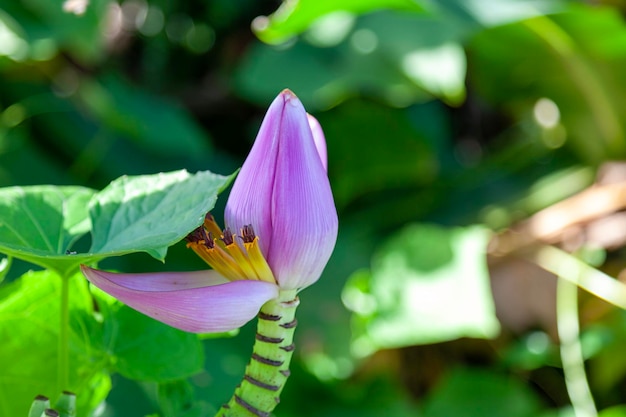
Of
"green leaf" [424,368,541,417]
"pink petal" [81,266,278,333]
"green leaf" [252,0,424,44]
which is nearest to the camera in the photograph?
"pink petal" [81,266,278,333]

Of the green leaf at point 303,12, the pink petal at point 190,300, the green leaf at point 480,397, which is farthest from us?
the green leaf at point 480,397

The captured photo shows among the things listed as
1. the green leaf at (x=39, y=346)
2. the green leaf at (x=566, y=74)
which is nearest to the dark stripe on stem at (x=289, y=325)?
the green leaf at (x=39, y=346)

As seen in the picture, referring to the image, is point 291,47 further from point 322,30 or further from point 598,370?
point 598,370

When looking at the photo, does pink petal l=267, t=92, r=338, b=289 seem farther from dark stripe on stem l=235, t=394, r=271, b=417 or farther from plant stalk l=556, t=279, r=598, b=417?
plant stalk l=556, t=279, r=598, b=417

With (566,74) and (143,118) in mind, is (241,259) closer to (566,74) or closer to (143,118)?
(143,118)

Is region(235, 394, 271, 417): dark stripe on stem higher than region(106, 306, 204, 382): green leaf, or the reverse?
region(106, 306, 204, 382): green leaf

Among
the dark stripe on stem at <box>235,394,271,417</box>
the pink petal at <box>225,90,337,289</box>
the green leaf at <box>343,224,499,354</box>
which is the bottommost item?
the dark stripe on stem at <box>235,394,271,417</box>

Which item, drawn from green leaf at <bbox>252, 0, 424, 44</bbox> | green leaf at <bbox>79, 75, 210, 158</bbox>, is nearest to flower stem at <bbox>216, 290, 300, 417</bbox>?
green leaf at <bbox>252, 0, 424, 44</bbox>

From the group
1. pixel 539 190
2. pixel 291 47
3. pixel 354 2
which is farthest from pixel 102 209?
pixel 539 190

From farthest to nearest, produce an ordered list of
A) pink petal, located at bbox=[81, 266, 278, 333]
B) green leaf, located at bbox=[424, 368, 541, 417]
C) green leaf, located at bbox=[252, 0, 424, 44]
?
green leaf, located at bbox=[424, 368, 541, 417], green leaf, located at bbox=[252, 0, 424, 44], pink petal, located at bbox=[81, 266, 278, 333]

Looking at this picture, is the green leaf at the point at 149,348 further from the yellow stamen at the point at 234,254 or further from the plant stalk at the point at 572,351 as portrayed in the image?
the plant stalk at the point at 572,351
